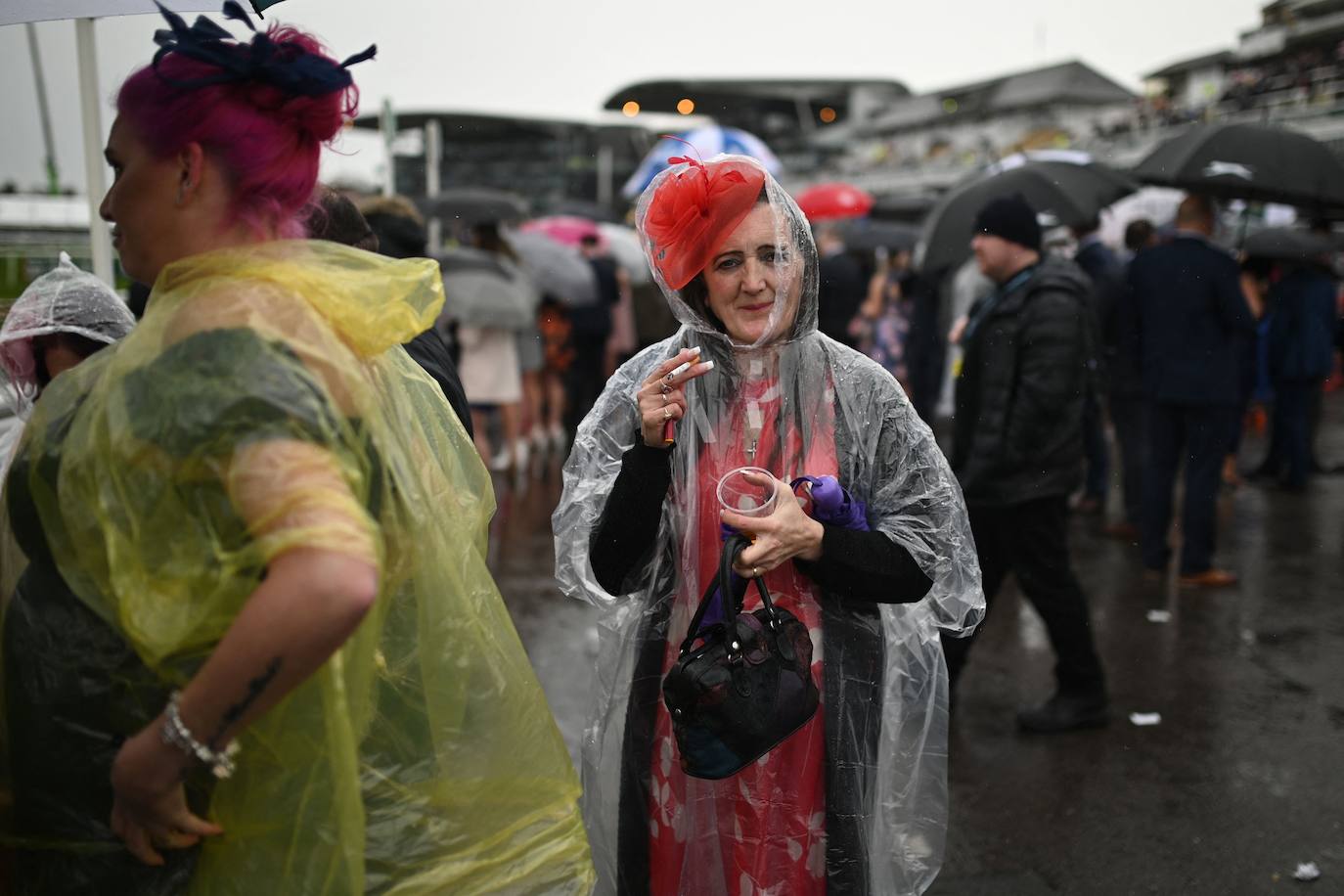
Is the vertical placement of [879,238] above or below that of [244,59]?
below

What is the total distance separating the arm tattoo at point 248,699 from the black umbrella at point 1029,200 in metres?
5.60

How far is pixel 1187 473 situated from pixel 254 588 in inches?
215

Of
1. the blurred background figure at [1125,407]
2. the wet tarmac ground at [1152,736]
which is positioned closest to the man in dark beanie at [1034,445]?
the wet tarmac ground at [1152,736]

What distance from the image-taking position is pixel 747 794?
2.08 metres

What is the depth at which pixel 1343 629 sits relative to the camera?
17.9 ft

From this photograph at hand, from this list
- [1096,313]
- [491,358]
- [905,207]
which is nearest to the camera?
[1096,313]

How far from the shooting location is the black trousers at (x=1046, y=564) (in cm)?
414

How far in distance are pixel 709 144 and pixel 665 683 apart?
8.93 meters

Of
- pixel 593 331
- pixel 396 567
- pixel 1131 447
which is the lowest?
pixel 1131 447

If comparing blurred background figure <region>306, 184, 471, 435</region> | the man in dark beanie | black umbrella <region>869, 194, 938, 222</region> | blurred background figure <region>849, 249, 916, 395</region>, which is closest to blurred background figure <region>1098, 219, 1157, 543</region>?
blurred background figure <region>849, 249, 916, 395</region>

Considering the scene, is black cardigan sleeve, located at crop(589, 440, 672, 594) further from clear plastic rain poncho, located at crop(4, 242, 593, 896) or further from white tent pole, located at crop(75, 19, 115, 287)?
white tent pole, located at crop(75, 19, 115, 287)

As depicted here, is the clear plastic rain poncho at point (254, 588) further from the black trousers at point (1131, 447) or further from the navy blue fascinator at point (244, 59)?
the black trousers at point (1131, 447)

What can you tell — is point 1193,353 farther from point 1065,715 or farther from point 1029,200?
point 1065,715

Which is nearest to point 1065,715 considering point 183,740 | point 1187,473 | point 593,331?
point 1187,473
